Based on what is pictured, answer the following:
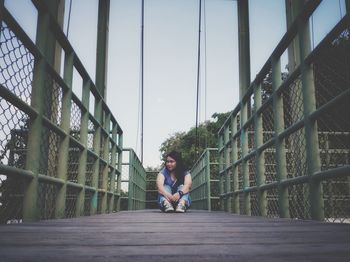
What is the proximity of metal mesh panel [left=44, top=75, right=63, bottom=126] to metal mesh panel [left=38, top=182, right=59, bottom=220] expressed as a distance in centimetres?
41

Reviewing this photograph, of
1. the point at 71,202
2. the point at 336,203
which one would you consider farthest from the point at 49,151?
the point at 336,203

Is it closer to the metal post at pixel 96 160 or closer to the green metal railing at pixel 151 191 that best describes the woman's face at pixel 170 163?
the metal post at pixel 96 160

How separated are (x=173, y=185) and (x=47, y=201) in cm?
202

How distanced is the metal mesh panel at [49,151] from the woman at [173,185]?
1619 millimetres

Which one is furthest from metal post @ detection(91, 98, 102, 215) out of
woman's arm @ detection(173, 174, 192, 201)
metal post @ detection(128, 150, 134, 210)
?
metal post @ detection(128, 150, 134, 210)

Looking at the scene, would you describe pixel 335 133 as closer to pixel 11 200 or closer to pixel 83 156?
pixel 83 156

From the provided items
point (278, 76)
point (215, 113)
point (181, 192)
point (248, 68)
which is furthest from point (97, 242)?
point (215, 113)

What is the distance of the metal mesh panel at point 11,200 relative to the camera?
4.99ft

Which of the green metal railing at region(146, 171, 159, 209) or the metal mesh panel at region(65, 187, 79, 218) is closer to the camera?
the metal mesh panel at region(65, 187, 79, 218)

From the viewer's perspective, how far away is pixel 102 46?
5195 millimetres

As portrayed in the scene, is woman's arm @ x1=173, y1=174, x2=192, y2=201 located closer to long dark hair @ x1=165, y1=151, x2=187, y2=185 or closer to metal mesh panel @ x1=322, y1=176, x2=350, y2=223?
long dark hair @ x1=165, y1=151, x2=187, y2=185

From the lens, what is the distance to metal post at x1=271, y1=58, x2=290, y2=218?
2109 millimetres

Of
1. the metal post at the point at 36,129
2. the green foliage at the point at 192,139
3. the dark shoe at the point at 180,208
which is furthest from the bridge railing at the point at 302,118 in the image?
the green foliage at the point at 192,139

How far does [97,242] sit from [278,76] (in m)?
1.76
